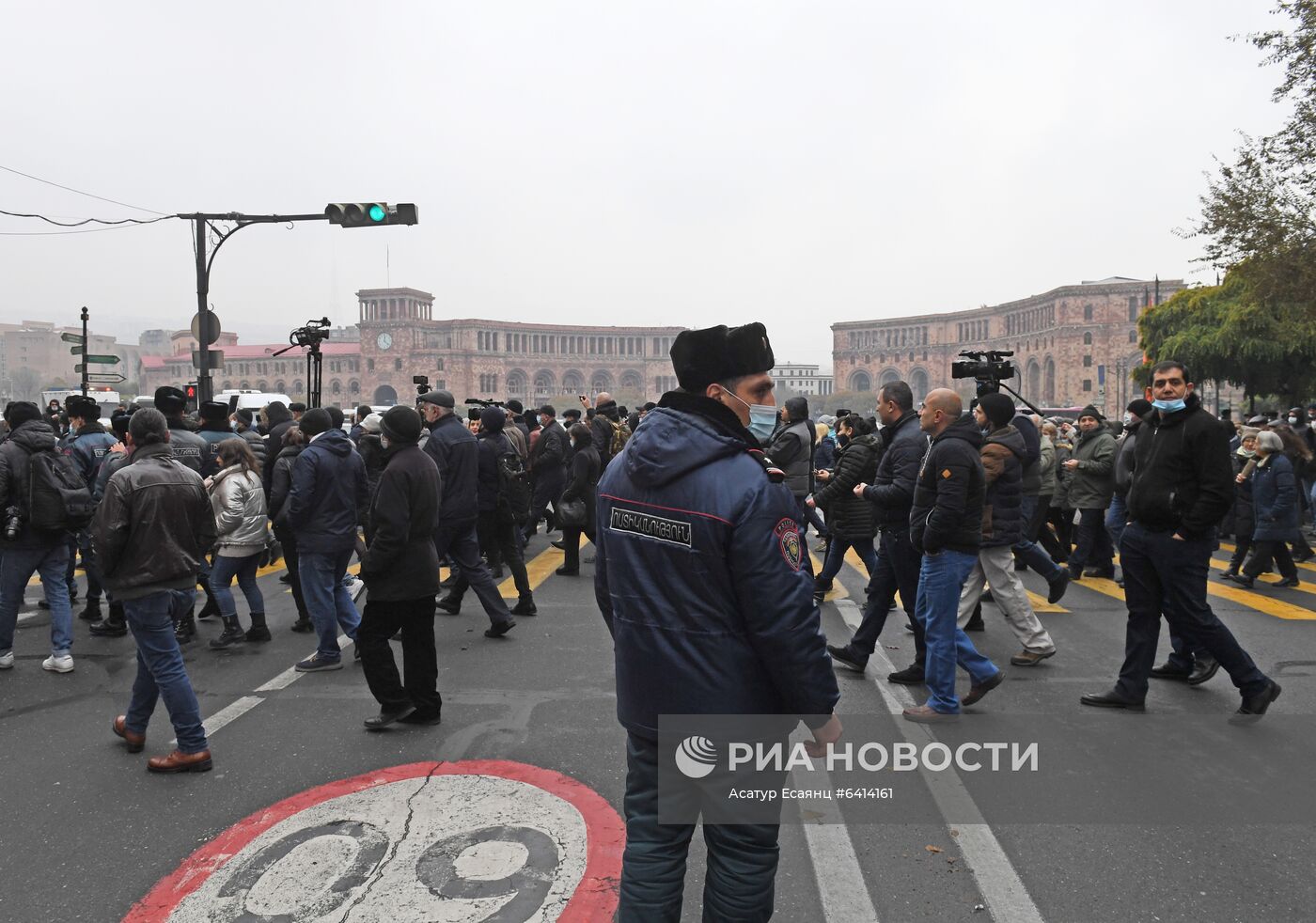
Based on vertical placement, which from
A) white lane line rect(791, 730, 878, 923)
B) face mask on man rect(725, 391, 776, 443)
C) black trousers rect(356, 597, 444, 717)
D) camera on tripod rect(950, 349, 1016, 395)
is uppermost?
camera on tripod rect(950, 349, 1016, 395)

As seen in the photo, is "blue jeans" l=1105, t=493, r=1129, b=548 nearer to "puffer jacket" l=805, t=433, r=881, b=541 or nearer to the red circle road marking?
"puffer jacket" l=805, t=433, r=881, b=541

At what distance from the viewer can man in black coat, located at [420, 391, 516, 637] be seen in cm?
646

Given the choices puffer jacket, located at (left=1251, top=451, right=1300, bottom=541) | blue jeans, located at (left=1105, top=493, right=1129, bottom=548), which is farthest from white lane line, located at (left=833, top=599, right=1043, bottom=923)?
puffer jacket, located at (left=1251, top=451, right=1300, bottom=541)

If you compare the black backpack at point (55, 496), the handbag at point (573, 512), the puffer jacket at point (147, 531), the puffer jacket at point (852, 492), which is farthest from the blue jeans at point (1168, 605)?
the black backpack at point (55, 496)

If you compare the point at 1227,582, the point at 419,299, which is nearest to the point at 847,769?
the point at 1227,582

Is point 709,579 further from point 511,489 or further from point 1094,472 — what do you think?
point 1094,472

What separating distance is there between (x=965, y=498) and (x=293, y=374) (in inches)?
4964

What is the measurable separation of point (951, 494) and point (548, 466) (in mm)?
6374

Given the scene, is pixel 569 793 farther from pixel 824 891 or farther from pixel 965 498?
pixel 965 498

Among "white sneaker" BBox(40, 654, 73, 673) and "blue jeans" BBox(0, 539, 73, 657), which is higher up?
"blue jeans" BBox(0, 539, 73, 657)

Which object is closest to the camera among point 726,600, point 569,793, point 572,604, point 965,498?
point 726,600

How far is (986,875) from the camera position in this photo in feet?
10.3

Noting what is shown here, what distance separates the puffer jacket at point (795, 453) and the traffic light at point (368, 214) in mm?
7334

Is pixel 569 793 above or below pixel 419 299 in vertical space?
below
